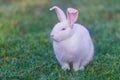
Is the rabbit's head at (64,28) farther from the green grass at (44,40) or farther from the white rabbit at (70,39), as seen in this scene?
the green grass at (44,40)

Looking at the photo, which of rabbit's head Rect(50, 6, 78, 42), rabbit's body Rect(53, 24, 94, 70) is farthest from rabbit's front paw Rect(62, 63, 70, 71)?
rabbit's head Rect(50, 6, 78, 42)

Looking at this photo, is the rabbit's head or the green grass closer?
the rabbit's head

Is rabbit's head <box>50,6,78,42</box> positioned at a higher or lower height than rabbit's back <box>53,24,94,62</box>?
higher

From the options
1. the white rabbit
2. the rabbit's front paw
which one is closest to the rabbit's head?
the white rabbit

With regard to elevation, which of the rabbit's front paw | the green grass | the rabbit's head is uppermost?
the rabbit's head

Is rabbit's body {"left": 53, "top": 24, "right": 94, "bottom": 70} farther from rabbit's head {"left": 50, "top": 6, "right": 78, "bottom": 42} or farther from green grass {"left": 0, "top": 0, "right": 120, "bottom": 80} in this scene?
green grass {"left": 0, "top": 0, "right": 120, "bottom": 80}

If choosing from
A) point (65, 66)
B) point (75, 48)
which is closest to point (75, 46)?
point (75, 48)

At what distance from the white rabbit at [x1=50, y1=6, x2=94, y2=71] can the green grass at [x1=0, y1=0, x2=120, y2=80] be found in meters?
0.20

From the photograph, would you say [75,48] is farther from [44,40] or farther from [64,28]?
[44,40]

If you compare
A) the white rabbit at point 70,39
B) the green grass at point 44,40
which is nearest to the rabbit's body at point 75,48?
the white rabbit at point 70,39

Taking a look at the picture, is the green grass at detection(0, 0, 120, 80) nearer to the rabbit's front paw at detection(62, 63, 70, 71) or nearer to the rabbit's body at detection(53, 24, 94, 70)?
the rabbit's front paw at detection(62, 63, 70, 71)

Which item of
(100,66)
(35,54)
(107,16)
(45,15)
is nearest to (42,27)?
(45,15)

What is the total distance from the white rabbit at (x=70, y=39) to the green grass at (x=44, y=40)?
0.66 feet

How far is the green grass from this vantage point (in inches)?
197
